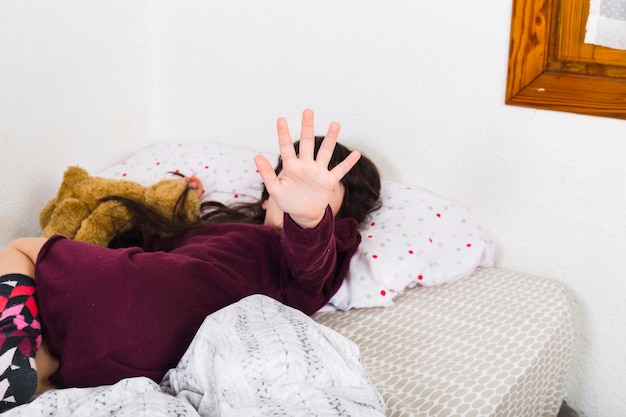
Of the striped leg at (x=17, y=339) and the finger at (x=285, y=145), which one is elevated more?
the finger at (x=285, y=145)

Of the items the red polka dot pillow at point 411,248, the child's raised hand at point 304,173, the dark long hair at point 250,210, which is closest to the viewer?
the child's raised hand at point 304,173

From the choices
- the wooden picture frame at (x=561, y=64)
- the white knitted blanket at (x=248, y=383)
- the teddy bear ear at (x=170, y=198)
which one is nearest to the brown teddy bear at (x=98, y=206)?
the teddy bear ear at (x=170, y=198)

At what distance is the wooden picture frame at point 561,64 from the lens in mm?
1205

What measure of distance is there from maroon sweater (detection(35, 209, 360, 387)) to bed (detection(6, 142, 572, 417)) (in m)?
0.07

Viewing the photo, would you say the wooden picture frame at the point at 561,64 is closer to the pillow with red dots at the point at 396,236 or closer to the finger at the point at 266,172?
the pillow with red dots at the point at 396,236

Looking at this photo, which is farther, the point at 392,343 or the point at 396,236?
the point at 396,236

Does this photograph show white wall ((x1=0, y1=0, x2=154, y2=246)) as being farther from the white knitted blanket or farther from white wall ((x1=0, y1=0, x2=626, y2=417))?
the white knitted blanket

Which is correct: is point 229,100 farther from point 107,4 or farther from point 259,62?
point 107,4

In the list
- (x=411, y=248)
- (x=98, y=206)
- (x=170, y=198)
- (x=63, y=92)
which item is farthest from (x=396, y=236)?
(x=63, y=92)

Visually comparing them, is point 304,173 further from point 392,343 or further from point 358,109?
point 358,109

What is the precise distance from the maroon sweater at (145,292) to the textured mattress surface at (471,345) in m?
0.15

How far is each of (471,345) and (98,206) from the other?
2.65 feet

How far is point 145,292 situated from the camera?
1.10 metres

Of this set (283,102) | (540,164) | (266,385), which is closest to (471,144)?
(540,164)
